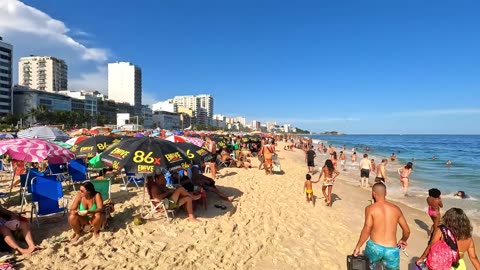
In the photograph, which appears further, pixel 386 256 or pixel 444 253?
pixel 386 256

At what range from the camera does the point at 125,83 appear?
142m

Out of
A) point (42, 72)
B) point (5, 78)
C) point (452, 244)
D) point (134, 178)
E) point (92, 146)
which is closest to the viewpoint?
point (452, 244)

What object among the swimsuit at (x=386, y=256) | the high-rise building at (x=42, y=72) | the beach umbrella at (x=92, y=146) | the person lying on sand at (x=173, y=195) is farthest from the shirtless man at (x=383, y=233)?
the high-rise building at (x=42, y=72)

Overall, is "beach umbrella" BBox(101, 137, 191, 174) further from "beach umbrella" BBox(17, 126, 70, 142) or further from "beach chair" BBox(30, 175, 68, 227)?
"beach umbrella" BBox(17, 126, 70, 142)

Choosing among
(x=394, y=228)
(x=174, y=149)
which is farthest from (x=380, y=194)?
(x=174, y=149)

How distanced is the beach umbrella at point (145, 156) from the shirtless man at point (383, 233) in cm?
318

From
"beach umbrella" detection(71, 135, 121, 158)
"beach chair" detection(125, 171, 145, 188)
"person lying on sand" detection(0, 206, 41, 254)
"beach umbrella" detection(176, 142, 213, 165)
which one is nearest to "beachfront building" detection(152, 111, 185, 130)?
"beach chair" detection(125, 171, 145, 188)

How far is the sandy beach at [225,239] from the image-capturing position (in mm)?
4344

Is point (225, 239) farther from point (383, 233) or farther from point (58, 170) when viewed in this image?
point (58, 170)

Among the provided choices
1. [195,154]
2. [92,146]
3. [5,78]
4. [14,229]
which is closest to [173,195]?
[195,154]

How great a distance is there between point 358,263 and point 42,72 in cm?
13056

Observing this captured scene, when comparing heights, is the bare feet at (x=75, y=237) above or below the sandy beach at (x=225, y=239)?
above

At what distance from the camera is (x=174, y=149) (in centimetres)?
557

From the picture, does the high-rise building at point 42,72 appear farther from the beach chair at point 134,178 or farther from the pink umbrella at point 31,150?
the pink umbrella at point 31,150
